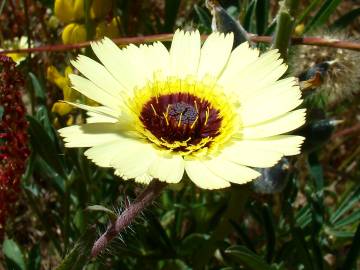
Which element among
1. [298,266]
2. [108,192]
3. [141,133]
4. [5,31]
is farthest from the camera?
[5,31]

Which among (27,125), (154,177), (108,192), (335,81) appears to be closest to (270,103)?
(154,177)

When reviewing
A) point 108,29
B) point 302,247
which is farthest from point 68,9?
point 302,247

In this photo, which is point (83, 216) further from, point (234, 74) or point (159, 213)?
point (234, 74)

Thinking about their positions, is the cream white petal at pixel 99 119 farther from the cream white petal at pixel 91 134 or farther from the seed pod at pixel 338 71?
the seed pod at pixel 338 71

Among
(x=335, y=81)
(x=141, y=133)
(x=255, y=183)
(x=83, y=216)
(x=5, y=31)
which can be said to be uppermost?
(x=5, y=31)

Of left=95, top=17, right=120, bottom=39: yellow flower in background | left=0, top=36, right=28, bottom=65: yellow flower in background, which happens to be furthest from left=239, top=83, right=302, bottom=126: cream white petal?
left=0, top=36, right=28, bottom=65: yellow flower in background

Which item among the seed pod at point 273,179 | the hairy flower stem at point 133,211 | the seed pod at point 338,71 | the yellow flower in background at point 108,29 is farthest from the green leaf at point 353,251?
the yellow flower in background at point 108,29

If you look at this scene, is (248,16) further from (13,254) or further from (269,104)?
(13,254)
